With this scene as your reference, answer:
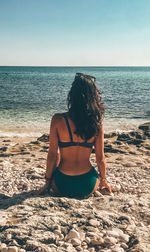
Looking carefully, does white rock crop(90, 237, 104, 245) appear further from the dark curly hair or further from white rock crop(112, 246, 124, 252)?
the dark curly hair

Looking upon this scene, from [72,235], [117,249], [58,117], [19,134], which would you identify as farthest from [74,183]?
[19,134]

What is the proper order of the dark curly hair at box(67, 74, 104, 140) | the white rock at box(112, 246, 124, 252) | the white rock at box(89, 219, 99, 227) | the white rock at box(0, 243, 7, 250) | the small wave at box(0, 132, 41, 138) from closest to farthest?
the white rock at box(0, 243, 7, 250)
the white rock at box(112, 246, 124, 252)
the white rock at box(89, 219, 99, 227)
the dark curly hair at box(67, 74, 104, 140)
the small wave at box(0, 132, 41, 138)

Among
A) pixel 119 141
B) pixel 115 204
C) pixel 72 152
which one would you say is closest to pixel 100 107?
pixel 72 152

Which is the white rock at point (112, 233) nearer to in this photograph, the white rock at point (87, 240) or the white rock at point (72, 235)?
the white rock at point (87, 240)

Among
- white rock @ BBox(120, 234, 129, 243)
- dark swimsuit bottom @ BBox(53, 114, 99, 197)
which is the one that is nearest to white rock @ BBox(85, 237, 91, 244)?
white rock @ BBox(120, 234, 129, 243)

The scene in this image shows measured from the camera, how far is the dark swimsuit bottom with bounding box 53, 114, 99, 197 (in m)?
3.47

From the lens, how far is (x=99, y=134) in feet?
11.7

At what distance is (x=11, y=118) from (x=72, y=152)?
1235 cm

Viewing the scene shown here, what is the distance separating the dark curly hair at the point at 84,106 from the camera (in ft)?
10.8

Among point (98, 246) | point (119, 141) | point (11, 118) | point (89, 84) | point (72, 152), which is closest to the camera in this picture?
point (98, 246)

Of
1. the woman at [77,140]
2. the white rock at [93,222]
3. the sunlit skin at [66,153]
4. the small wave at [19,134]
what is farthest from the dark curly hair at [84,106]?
the small wave at [19,134]

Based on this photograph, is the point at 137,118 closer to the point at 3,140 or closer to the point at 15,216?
the point at 3,140

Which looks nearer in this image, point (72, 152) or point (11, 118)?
point (72, 152)

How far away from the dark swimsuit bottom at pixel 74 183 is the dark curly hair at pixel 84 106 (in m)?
0.16
